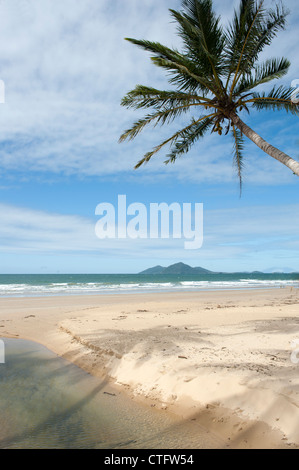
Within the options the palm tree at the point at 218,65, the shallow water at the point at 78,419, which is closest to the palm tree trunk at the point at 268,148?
the palm tree at the point at 218,65

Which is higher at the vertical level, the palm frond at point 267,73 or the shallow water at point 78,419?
the palm frond at point 267,73

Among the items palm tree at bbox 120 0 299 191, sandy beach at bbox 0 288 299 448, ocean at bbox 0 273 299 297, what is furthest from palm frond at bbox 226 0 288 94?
ocean at bbox 0 273 299 297

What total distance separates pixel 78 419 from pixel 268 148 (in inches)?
257

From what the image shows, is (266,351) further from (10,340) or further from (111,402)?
(10,340)

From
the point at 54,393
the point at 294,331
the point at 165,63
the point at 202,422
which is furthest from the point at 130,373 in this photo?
the point at 165,63

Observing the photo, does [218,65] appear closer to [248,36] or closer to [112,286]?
[248,36]

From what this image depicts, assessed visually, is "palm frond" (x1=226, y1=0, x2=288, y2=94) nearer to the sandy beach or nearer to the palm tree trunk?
the palm tree trunk

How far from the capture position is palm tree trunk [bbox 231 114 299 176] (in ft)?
20.9

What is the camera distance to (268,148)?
7.20 m

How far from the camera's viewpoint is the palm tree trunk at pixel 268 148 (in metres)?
6.38

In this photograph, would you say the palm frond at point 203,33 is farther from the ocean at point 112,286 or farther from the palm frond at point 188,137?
the ocean at point 112,286

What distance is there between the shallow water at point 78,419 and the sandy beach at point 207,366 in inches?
9.5
